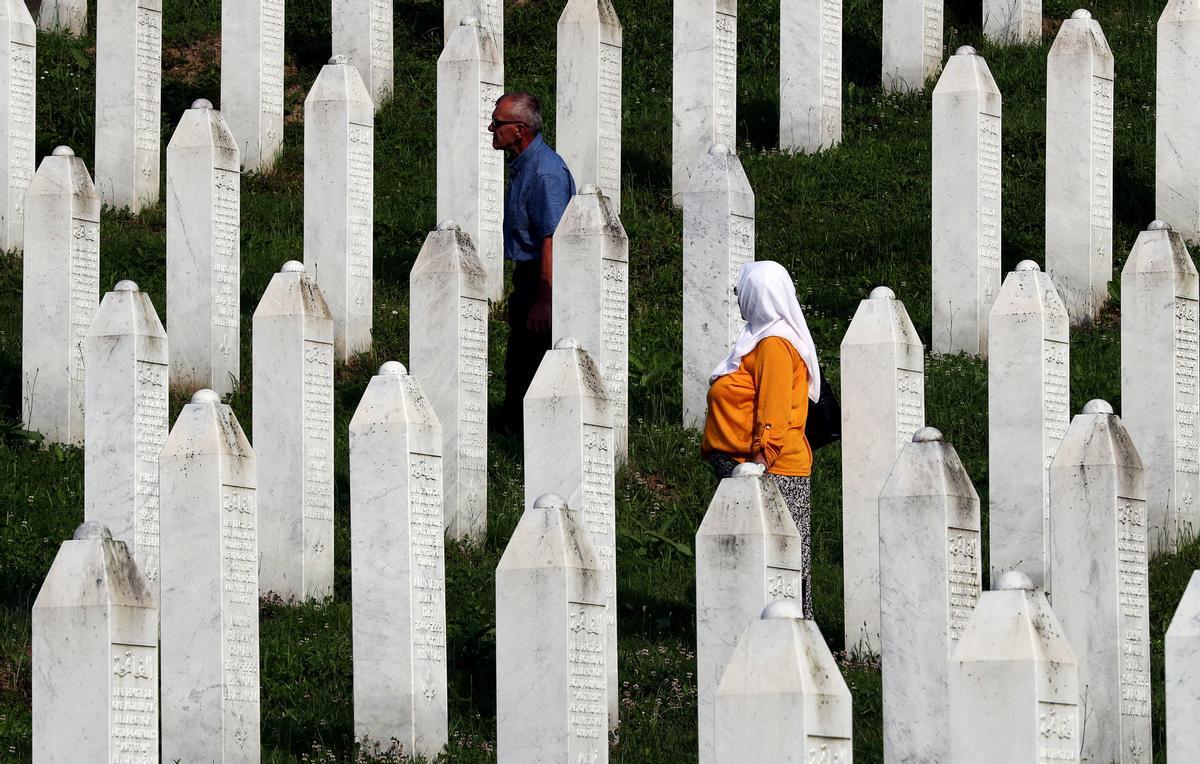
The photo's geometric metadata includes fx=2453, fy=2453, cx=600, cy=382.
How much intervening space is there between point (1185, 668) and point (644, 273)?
6.79m

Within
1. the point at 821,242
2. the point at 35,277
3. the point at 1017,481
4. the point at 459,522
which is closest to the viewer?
the point at 1017,481

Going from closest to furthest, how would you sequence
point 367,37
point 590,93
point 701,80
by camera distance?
point 590,93 → point 701,80 → point 367,37

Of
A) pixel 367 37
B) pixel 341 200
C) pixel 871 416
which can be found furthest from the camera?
pixel 367 37

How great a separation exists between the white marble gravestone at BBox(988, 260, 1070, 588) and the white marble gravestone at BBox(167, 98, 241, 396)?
13.4ft

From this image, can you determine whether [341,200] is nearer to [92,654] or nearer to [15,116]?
[15,116]

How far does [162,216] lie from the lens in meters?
14.7

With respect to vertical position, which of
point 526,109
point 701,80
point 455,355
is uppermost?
point 701,80

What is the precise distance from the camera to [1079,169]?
13336 millimetres

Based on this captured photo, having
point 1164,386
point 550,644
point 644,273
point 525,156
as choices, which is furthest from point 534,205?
point 550,644

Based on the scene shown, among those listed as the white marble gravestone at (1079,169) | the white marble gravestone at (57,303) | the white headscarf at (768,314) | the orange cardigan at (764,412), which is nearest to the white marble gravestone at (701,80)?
the white marble gravestone at (1079,169)

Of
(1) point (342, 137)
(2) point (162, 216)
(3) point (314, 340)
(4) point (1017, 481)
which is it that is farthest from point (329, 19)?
(4) point (1017, 481)

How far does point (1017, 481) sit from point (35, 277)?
4868mm

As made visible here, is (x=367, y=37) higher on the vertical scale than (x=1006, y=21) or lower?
lower

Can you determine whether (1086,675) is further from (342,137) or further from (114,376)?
(342,137)
